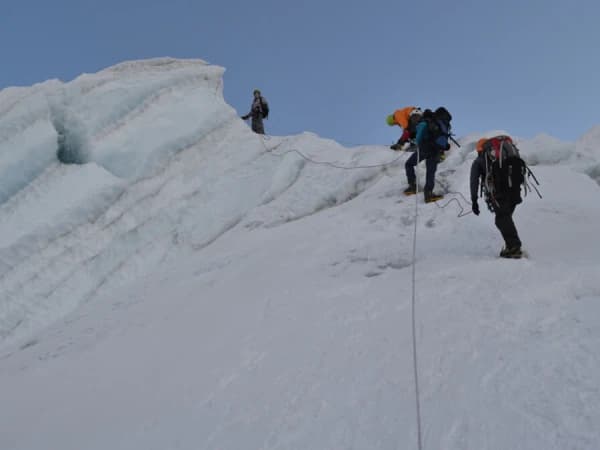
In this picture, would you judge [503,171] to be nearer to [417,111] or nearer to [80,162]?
[417,111]

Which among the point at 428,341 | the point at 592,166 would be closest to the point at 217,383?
the point at 428,341

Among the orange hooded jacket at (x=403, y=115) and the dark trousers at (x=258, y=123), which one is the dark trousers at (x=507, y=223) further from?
the dark trousers at (x=258, y=123)

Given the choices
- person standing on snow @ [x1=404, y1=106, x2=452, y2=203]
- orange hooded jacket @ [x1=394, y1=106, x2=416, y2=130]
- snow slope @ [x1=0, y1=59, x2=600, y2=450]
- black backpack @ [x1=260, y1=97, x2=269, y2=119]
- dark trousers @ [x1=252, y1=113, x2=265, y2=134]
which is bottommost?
snow slope @ [x1=0, y1=59, x2=600, y2=450]

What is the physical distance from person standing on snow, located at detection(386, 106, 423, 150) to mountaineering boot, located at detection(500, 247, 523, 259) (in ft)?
11.4

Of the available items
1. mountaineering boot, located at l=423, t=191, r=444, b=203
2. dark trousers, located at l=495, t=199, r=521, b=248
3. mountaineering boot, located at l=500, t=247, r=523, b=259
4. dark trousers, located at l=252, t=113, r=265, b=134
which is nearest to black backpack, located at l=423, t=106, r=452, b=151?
mountaineering boot, located at l=423, t=191, r=444, b=203

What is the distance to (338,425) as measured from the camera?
229cm

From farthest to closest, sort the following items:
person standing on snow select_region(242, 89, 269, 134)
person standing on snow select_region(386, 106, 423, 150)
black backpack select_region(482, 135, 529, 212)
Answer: person standing on snow select_region(242, 89, 269, 134), person standing on snow select_region(386, 106, 423, 150), black backpack select_region(482, 135, 529, 212)

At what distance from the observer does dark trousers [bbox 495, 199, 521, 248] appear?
13.7ft

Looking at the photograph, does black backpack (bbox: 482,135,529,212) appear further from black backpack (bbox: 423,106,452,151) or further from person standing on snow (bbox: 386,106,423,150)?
person standing on snow (bbox: 386,106,423,150)

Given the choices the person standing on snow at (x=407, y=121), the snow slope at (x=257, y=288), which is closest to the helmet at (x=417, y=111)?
the person standing on snow at (x=407, y=121)

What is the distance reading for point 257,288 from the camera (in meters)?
4.62

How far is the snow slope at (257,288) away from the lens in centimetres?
235

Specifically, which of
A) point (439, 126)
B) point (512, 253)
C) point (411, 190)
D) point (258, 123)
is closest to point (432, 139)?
point (439, 126)

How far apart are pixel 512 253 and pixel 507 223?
0.94 feet
